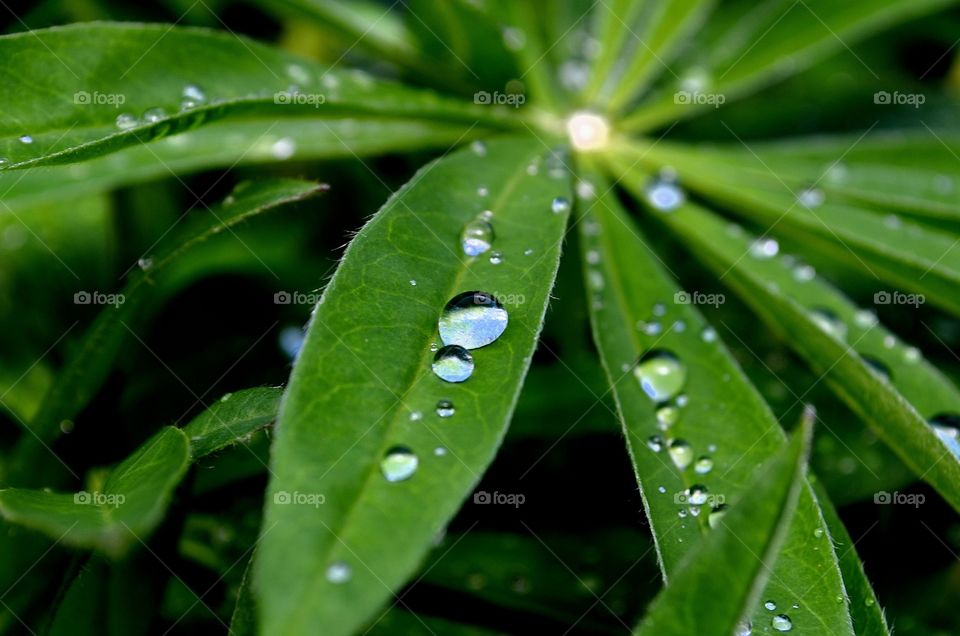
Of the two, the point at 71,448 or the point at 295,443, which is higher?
the point at 71,448

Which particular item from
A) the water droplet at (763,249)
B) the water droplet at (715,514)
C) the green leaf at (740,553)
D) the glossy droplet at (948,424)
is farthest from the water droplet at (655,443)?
the water droplet at (763,249)

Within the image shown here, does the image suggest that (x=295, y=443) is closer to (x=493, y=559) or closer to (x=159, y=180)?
(x=493, y=559)

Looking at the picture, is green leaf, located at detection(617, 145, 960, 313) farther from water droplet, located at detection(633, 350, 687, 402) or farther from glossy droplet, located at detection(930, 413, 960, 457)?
water droplet, located at detection(633, 350, 687, 402)

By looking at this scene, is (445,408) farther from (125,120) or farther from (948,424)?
(948,424)

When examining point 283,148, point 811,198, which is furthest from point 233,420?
point 811,198

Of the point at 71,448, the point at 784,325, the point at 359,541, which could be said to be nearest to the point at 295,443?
the point at 359,541

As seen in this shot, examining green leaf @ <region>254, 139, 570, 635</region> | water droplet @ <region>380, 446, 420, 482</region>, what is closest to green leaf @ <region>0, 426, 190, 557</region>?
green leaf @ <region>254, 139, 570, 635</region>

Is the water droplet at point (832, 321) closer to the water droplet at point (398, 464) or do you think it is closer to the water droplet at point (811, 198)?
the water droplet at point (811, 198)

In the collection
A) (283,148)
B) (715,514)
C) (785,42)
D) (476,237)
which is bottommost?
(715,514)
